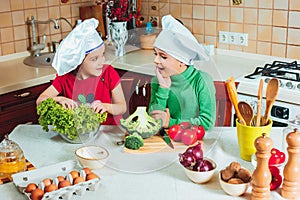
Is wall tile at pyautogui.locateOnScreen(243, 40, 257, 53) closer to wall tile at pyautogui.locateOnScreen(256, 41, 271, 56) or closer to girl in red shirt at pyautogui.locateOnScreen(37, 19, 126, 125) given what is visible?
wall tile at pyautogui.locateOnScreen(256, 41, 271, 56)

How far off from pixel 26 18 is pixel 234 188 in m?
2.58

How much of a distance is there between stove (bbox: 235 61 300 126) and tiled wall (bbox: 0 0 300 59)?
255 mm

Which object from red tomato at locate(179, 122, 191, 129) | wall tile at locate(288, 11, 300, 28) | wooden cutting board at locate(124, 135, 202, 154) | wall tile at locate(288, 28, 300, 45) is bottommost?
wooden cutting board at locate(124, 135, 202, 154)

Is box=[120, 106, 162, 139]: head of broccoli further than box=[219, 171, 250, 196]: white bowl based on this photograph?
Yes

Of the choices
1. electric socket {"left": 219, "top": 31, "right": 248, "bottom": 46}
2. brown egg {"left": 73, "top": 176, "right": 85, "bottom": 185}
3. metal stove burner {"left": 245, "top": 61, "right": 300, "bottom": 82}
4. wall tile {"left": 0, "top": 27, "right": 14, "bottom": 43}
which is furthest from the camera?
wall tile {"left": 0, "top": 27, "right": 14, "bottom": 43}

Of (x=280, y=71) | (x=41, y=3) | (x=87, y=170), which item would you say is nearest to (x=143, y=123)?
(x=87, y=170)

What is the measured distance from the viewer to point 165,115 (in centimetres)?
187

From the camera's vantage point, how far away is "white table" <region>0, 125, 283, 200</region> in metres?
1.60

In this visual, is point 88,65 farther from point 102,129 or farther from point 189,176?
point 189,176

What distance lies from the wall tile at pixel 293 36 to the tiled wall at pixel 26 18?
169 cm

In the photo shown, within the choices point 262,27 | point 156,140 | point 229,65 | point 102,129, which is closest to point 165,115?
point 156,140

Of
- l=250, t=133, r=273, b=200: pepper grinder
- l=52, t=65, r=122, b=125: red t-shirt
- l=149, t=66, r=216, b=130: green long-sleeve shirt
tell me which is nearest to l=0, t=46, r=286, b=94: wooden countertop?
l=52, t=65, r=122, b=125: red t-shirt

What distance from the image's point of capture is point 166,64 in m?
1.80

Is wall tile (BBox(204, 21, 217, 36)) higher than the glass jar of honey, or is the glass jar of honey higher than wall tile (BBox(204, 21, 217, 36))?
wall tile (BBox(204, 21, 217, 36))
